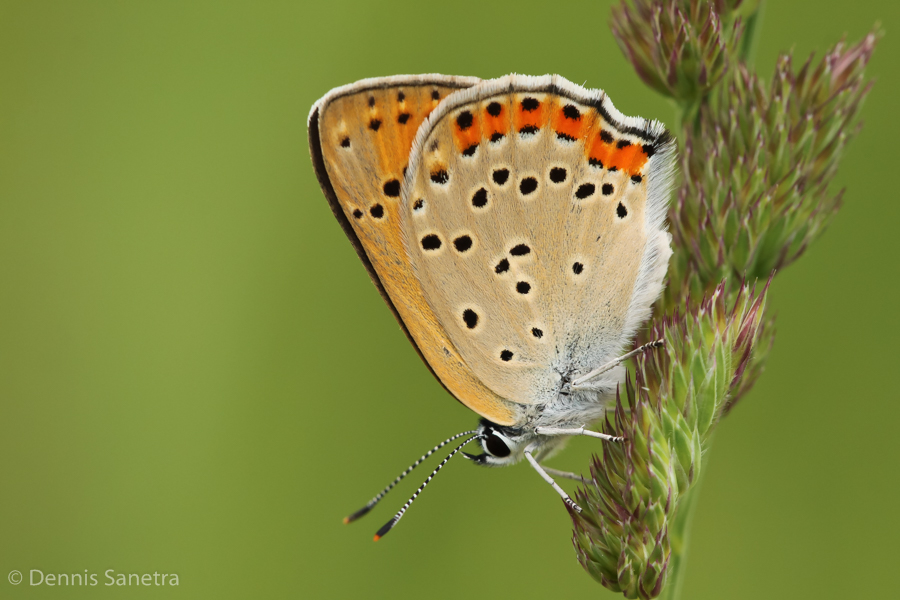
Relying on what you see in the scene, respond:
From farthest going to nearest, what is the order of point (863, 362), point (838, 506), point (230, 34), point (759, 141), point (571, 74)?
point (230, 34), point (571, 74), point (863, 362), point (838, 506), point (759, 141)

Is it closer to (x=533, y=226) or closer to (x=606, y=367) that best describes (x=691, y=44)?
(x=533, y=226)

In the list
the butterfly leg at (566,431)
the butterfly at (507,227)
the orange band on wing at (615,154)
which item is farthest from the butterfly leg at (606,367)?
the orange band on wing at (615,154)

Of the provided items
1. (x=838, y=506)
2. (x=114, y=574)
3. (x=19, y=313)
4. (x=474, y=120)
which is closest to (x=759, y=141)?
(x=474, y=120)

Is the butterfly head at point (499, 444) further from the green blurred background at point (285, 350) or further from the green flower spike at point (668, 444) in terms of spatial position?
the green blurred background at point (285, 350)

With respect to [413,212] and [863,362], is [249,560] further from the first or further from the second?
[863,362]

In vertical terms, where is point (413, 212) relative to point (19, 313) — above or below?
above

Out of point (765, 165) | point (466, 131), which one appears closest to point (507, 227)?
point (466, 131)

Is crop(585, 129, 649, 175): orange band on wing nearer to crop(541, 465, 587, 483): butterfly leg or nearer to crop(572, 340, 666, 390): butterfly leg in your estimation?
crop(572, 340, 666, 390): butterfly leg
